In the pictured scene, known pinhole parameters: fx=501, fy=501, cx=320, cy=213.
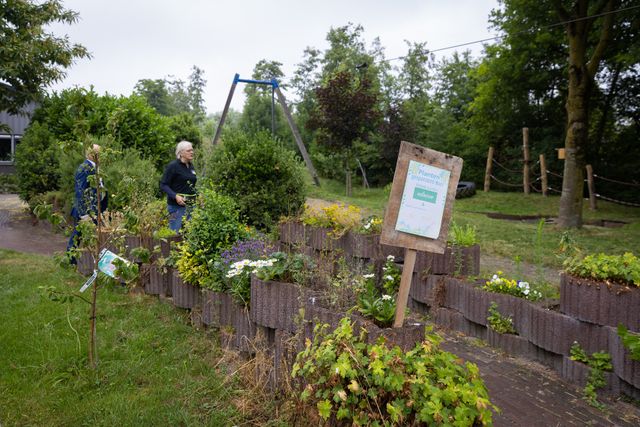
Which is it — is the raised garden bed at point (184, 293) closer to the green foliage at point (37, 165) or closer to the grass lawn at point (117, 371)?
the grass lawn at point (117, 371)

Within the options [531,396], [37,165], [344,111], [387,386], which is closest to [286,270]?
[387,386]

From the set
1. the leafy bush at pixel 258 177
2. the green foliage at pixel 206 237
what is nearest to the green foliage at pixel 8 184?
the leafy bush at pixel 258 177

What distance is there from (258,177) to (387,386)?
196 inches

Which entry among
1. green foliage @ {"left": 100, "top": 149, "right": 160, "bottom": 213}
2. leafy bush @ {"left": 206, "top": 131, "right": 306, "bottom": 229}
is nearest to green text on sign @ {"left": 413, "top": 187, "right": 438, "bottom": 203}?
leafy bush @ {"left": 206, "top": 131, "right": 306, "bottom": 229}

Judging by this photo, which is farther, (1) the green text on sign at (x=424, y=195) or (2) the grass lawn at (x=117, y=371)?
(1) the green text on sign at (x=424, y=195)

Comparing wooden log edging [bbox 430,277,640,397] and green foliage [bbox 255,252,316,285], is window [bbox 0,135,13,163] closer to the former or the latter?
green foliage [bbox 255,252,316,285]

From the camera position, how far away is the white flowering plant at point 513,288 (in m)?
4.37

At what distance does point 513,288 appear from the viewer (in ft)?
14.7

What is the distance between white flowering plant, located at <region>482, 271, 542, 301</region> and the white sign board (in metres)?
1.70

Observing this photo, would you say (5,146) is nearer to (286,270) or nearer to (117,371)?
(117,371)

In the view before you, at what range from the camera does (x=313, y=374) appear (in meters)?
2.64

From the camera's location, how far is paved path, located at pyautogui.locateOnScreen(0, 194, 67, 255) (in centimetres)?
880

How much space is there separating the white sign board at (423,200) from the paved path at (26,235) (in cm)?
722

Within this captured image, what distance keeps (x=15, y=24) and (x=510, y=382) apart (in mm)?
14167
